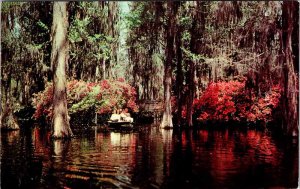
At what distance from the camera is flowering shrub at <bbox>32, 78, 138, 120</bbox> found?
24.9 meters

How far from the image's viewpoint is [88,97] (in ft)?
83.9

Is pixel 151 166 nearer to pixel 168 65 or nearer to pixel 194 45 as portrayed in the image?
pixel 168 65

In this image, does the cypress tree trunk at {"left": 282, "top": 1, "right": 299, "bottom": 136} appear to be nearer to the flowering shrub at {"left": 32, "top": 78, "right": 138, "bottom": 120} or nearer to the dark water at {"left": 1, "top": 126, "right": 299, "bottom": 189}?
the dark water at {"left": 1, "top": 126, "right": 299, "bottom": 189}

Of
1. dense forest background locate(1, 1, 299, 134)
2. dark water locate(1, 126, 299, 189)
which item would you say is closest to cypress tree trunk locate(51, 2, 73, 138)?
dense forest background locate(1, 1, 299, 134)

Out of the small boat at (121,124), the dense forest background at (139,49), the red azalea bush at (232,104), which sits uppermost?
the dense forest background at (139,49)

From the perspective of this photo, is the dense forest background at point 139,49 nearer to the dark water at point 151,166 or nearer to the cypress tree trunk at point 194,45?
the cypress tree trunk at point 194,45

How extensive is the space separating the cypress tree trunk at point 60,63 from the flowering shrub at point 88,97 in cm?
611

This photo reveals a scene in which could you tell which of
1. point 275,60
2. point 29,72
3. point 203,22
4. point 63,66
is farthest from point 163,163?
point 29,72

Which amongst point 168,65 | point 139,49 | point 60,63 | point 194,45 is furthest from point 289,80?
point 139,49

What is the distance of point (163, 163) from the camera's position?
10516mm

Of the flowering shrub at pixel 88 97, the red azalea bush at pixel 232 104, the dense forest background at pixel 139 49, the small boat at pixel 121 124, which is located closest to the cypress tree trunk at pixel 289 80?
the dense forest background at pixel 139 49

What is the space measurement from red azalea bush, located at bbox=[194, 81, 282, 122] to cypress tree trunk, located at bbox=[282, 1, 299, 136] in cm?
753

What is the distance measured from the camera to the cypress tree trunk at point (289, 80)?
610 inches

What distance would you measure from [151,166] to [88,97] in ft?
52.5
